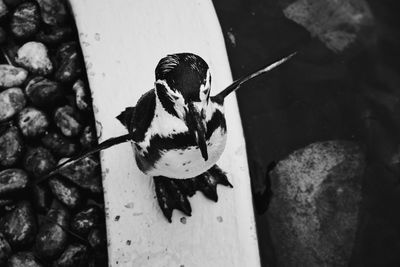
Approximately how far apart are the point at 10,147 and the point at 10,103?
0.17m

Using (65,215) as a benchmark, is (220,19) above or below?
above

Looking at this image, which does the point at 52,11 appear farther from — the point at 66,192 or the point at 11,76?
the point at 66,192

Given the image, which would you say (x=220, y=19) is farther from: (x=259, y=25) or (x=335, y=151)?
(x=335, y=151)

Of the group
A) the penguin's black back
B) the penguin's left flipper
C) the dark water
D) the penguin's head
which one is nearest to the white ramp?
the penguin's left flipper

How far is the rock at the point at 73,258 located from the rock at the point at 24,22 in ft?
2.79

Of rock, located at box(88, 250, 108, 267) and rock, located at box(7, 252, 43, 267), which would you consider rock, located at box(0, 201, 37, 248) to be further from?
rock, located at box(88, 250, 108, 267)

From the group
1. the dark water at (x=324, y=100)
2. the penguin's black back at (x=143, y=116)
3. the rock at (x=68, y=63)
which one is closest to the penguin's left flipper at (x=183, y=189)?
the dark water at (x=324, y=100)

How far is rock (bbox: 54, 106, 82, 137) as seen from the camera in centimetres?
160

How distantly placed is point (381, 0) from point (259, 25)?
558 millimetres

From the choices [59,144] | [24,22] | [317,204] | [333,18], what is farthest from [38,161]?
[333,18]

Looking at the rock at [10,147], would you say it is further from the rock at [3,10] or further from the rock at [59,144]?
the rock at [3,10]

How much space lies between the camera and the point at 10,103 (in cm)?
164

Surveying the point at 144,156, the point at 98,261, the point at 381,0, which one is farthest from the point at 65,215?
the point at 381,0

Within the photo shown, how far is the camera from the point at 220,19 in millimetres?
2018
